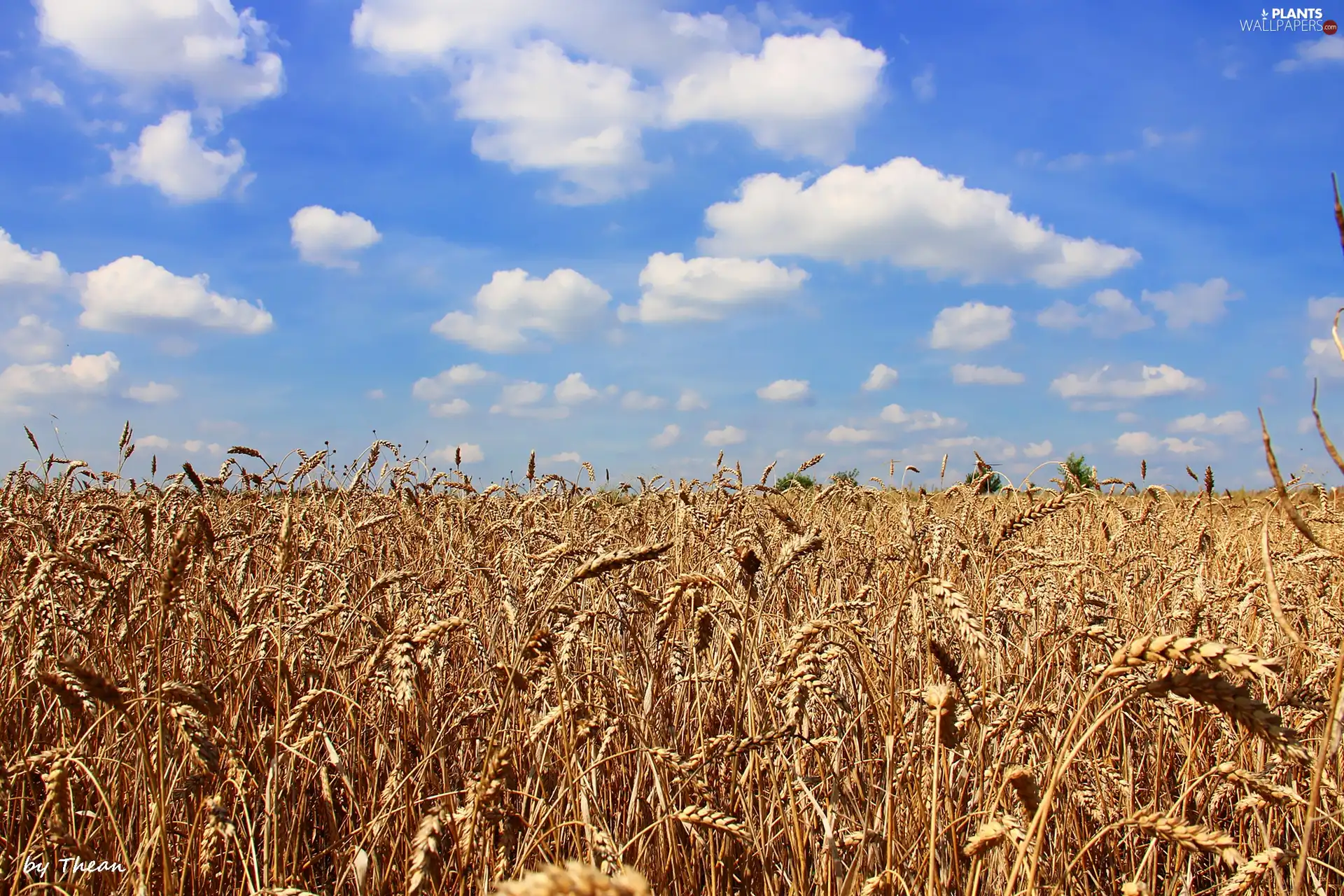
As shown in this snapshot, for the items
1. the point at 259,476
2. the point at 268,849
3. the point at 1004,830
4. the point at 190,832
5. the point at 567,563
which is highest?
the point at 259,476

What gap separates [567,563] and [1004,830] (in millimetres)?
2659

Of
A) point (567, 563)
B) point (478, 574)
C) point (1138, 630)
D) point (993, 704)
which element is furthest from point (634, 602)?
point (1138, 630)

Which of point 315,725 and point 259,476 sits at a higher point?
point 259,476

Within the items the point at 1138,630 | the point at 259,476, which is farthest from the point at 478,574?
the point at 1138,630

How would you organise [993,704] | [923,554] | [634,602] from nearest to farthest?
1. [993,704]
2. [923,554]
3. [634,602]

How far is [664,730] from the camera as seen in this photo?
269 cm

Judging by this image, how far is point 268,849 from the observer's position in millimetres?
2117

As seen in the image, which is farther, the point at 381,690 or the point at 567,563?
the point at 567,563

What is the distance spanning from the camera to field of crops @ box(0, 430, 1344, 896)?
1.64m

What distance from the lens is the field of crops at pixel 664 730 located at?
64.6 inches

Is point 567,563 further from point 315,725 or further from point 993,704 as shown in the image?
point 993,704

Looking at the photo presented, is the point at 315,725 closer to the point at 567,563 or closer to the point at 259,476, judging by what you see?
the point at 567,563

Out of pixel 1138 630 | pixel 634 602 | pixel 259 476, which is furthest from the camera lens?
pixel 259 476

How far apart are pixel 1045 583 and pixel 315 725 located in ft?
8.45
